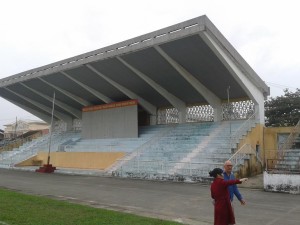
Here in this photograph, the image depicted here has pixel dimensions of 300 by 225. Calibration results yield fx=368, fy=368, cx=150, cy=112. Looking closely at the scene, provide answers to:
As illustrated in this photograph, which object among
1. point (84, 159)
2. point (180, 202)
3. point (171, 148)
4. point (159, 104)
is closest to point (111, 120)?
point (159, 104)

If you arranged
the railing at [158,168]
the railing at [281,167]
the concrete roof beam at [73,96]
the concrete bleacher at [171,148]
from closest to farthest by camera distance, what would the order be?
→ 1. the railing at [281,167]
2. the railing at [158,168]
3. the concrete bleacher at [171,148]
4. the concrete roof beam at [73,96]

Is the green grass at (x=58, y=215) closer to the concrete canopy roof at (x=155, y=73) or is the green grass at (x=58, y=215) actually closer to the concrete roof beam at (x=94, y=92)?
the concrete canopy roof at (x=155, y=73)

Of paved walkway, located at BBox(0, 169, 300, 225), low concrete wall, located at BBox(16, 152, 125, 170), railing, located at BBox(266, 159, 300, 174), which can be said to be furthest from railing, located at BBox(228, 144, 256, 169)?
low concrete wall, located at BBox(16, 152, 125, 170)

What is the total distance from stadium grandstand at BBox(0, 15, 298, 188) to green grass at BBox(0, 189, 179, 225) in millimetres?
9153

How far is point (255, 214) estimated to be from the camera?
358 inches

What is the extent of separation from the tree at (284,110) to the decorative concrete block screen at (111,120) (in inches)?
661

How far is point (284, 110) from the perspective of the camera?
37.8m

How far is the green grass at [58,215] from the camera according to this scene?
7332mm

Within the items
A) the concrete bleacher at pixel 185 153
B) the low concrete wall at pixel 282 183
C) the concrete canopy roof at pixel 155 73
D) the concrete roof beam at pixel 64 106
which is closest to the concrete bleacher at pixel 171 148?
the concrete bleacher at pixel 185 153

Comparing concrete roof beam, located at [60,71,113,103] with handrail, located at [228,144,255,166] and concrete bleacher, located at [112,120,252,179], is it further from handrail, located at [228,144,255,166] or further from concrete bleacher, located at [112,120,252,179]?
handrail, located at [228,144,255,166]

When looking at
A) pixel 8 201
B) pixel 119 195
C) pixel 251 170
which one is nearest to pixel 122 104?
pixel 251 170

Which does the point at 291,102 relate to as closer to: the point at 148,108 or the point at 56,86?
the point at 148,108

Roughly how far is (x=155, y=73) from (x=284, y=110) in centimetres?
1958

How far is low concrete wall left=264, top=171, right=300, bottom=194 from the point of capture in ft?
44.1
